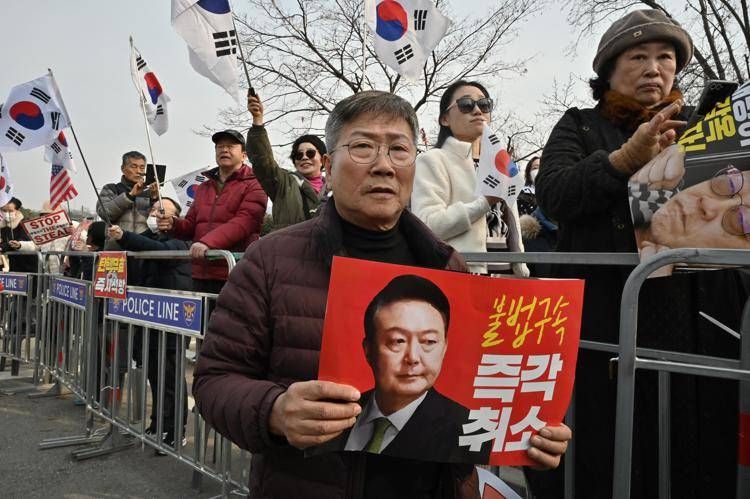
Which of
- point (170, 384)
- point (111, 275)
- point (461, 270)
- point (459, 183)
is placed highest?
point (459, 183)

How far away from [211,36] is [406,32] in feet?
6.68

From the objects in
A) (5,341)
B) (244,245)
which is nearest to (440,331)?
(244,245)

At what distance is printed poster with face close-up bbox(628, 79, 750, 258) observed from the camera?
159 cm

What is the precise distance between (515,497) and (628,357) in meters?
0.70

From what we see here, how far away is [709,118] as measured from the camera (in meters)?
1.68

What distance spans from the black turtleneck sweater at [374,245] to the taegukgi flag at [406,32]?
13.6ft

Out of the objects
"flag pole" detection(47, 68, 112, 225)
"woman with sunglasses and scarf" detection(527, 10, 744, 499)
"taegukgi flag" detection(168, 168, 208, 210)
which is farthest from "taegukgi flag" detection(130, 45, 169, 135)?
"woman with sunglasses and scarf" detection(527, 10, 744, 499)

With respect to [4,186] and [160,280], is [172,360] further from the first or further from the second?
[4,186]

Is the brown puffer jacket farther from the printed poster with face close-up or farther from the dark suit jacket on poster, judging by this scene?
the printed poster with face close-up

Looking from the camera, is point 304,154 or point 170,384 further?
point 304,154

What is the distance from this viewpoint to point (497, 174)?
307 centimetres

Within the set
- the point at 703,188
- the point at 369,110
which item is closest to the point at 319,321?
the point at 369,110

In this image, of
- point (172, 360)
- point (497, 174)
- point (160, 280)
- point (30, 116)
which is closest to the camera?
point (497, 174)

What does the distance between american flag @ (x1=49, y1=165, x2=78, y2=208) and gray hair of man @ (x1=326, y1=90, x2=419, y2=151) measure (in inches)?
265
